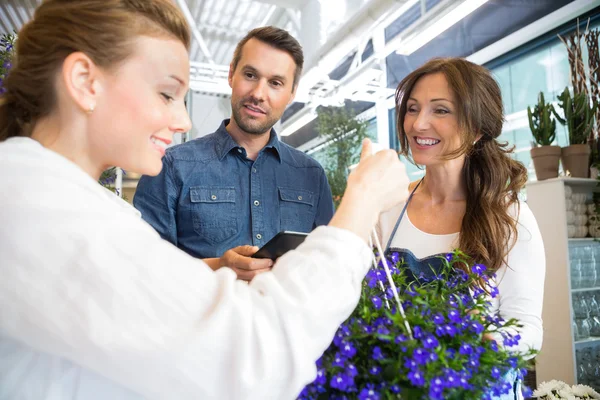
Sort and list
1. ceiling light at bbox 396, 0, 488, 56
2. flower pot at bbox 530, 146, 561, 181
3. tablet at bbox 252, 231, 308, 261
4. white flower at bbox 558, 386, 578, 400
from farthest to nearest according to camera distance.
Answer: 1. ceiling light at bbox 396, 0, 488, 56
2. flower pot at bbox 530, 146, 561, 181
3. white flower at bbox 558, 386, 578, 400
4. tablet at bbox 252, 231, 308, 261

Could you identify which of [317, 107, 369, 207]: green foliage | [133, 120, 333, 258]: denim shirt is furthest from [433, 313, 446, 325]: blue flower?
[317, 107, 369, 207]: green foliage

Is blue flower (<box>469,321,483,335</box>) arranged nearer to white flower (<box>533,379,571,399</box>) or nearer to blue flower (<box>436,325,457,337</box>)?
blue flower (<box>436,325,457,337</box>)

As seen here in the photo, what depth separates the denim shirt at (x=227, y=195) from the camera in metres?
1.88

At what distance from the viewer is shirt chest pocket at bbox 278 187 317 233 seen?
2008mm

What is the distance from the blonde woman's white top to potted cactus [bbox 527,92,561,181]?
3631 millimetres

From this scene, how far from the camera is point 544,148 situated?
3.76 metres

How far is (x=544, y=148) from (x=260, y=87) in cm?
272

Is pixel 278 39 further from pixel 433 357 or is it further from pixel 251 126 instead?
pixel 433 357

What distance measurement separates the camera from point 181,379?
0.59 metres

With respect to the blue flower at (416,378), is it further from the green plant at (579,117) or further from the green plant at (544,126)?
the green plant at (579,117)

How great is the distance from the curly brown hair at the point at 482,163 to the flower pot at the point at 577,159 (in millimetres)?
2273

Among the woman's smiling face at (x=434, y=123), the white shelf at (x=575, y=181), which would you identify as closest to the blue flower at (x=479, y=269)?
the woman's smiling face at (x=434, y=123)

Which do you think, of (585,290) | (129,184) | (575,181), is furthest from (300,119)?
(585,290)

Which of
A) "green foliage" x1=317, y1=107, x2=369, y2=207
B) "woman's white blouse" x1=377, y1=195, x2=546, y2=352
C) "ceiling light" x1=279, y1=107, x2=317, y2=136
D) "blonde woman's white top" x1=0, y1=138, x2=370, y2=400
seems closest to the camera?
"blonde woman's white top" x1=0, y1=138, x2=370, y2=400
